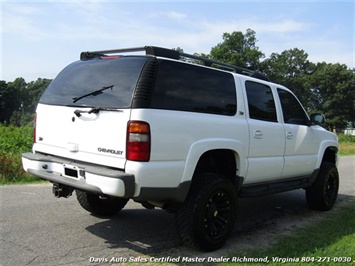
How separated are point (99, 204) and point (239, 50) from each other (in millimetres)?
54070

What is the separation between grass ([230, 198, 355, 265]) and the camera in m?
3.93

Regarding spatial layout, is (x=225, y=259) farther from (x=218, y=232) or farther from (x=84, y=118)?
(x=84, y=118)

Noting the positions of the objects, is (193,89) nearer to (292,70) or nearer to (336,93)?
(336,93)

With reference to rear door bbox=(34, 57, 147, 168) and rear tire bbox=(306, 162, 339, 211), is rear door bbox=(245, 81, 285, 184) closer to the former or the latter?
rear tire bbox=(306, 162, 339, 211)

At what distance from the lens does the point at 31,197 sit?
6.30 meters

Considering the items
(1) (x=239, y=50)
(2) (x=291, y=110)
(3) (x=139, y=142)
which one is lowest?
(3) (x=139, y=142)

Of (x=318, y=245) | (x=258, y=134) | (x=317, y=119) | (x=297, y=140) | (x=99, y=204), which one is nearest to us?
(x=318, y=245)

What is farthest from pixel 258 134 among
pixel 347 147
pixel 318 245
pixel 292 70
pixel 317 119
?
pixel 292 70

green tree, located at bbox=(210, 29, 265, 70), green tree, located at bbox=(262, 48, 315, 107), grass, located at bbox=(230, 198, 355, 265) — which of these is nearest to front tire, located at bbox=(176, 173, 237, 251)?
grass, located at bbox=(230, 198, 355, 265)

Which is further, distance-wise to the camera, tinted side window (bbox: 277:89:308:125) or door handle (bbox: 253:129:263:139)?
tinted side window (bbox: 277:89:308:125)

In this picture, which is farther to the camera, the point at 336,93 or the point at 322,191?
the point at 336,93

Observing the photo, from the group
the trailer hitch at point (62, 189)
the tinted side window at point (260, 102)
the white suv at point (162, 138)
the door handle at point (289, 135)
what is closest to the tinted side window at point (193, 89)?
the white suv at point (162, 138)

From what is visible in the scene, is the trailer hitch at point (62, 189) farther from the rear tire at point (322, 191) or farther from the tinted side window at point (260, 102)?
the rear tire at point (322, 191)

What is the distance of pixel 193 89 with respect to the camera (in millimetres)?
4027
